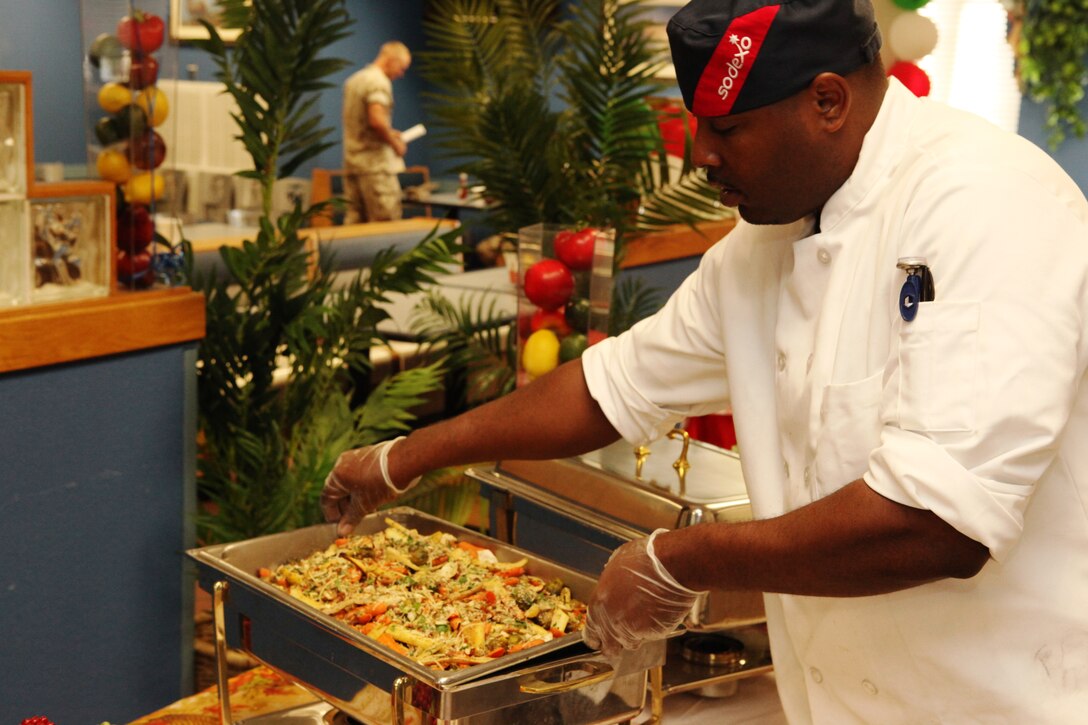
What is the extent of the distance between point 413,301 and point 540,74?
2.52ft

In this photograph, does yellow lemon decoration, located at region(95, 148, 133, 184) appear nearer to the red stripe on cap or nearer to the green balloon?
the green balloon

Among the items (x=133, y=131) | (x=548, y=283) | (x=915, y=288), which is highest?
(x=133, y=131)

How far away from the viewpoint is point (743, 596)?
154cm

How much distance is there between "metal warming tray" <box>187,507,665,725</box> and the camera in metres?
1.15

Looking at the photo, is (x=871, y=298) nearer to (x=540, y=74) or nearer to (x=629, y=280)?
(x=629, y=280)

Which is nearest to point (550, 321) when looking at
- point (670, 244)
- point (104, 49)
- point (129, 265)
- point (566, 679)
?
point (129, 265)

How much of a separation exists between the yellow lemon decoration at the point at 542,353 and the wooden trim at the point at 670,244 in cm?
104

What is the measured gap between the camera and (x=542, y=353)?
2.07 meters

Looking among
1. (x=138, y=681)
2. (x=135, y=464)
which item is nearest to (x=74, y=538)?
(x=135, y=464)

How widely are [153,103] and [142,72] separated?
0.05m

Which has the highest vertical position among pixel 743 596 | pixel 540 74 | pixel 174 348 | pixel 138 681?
pixel 540 74

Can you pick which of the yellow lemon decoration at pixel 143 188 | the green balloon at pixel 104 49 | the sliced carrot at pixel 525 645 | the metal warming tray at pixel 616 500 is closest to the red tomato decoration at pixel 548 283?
the metal warming tray at pixel 616 500

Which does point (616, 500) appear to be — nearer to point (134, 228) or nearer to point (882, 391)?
point (882, 391)

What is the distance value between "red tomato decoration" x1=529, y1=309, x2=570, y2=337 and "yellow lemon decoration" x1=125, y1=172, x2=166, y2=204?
69 centimetres
